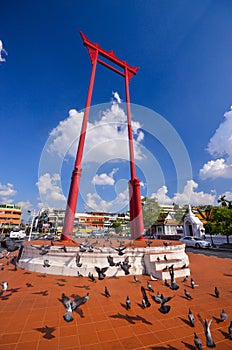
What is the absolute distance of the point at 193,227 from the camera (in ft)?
93.7

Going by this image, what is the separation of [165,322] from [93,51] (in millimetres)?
18672

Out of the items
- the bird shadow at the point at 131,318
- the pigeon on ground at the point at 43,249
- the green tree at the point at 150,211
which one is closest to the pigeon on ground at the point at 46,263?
the pigeon on ground at the point at 43,249

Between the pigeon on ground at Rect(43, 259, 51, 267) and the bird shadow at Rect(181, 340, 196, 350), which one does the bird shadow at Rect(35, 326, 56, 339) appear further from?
the pigeon on ground at Rect(43, 259, 51, 267)

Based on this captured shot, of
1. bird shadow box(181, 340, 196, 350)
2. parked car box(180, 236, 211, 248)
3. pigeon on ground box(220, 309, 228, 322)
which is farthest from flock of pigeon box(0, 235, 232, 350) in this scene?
parked car box(180, 236, 211, 248)

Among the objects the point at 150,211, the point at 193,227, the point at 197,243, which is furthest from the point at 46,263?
the point at 150,211

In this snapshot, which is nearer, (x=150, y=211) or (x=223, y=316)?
(x=223, y=316)

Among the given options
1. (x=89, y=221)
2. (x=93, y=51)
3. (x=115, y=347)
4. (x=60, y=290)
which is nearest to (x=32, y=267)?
(x=60, y=290)

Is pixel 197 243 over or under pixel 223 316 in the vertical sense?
over

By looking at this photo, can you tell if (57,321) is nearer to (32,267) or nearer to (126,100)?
(32,267)

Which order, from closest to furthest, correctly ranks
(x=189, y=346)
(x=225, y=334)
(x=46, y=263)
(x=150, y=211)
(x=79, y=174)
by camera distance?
(x=189, y=346) < (x=225, y=334) < (x=46, y=263) < (x=79, y=174) < (x=150, y=211)

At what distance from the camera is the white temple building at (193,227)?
91.0 ft

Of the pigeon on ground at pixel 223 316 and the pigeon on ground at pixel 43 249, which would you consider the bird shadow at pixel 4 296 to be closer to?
the pigeon on ground at pixel 43 249

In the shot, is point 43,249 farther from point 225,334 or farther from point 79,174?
point 225,334

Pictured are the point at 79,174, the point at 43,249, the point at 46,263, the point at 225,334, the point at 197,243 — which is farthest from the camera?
the point at 197,243
